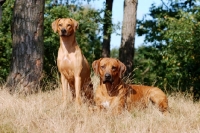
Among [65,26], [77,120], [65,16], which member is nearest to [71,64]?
[65,26]

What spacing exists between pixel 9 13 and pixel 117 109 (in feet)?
25.2

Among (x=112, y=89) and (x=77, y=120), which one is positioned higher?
(x=112, y=89)

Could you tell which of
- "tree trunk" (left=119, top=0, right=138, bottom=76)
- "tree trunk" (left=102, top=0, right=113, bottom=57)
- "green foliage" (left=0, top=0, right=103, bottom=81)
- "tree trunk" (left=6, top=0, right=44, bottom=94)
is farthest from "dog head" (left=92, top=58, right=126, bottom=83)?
"tree trunk" (left=102, top=0, right=113, bottom=57)

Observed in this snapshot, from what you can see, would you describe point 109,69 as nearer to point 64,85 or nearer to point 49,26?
point 64,85

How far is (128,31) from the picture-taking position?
1147 cm

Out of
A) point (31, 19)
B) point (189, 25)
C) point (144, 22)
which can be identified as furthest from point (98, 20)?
point (31, 19)

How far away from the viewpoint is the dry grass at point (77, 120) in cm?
527

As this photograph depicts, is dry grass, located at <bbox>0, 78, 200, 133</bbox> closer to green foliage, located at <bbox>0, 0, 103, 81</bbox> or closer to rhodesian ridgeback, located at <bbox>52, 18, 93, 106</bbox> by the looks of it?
rhodesian ridgeback, located at <bbox>52, 18, 93, 106</bbox>

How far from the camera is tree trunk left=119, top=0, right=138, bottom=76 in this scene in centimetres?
1118

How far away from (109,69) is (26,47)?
7.89 feet

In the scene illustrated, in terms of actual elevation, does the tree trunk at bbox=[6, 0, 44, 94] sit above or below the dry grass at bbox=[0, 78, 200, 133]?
above

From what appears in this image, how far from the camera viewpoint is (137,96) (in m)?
7.30

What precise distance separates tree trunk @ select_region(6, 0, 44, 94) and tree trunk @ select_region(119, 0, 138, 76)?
348 cm

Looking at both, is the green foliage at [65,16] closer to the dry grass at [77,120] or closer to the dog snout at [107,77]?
the dry grass at [77,120]
